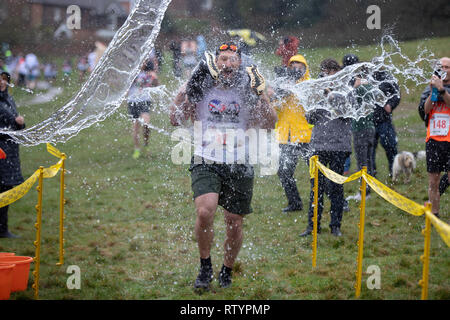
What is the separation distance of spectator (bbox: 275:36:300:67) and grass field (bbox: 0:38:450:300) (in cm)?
19

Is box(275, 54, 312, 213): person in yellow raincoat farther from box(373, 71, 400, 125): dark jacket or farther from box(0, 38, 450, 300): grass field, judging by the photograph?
box(373, 71, 400, 125): dark jacket

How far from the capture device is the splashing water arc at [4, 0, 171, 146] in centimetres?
518

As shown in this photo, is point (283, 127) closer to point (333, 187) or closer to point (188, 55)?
point (333, 187)

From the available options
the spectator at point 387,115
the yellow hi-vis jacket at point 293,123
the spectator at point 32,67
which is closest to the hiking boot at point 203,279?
the yellow hi-vis jacket at point 293,123

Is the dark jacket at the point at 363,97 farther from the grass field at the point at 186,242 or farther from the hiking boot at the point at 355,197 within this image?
the hiking boot at the point at 355,197

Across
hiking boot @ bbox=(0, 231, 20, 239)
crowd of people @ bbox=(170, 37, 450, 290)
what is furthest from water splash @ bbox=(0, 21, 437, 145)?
hiking boot @ bbox=(0, 231, 20, 239)

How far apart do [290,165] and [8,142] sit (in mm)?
3706

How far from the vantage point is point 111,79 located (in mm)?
5246

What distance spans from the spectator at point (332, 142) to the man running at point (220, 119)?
1.67 meters

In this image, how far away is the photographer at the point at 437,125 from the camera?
5.78 metres

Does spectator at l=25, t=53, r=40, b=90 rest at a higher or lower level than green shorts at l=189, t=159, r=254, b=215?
higher
